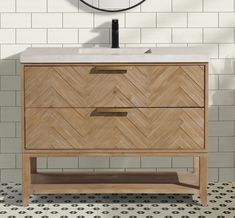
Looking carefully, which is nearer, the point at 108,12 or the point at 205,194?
the point at 205,194

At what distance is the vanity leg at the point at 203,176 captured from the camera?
3617 mm

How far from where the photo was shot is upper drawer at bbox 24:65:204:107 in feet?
11.6

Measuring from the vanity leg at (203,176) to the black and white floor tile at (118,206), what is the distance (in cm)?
7

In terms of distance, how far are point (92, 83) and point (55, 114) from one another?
30cm

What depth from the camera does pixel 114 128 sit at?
3.59 m

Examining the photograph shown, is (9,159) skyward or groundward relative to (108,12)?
groundward

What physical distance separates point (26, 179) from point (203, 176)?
112 cm

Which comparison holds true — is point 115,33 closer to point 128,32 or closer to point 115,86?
point 128,32

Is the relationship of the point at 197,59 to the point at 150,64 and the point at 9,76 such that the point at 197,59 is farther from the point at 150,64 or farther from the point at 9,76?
the point at 9,76

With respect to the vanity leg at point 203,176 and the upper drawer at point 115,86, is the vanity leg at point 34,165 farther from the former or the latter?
the vanity leg at point 203,176

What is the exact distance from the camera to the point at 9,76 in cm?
419

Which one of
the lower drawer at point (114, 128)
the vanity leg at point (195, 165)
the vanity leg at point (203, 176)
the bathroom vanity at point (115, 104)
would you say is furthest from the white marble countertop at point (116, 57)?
the vanity leg at point (195, 165)

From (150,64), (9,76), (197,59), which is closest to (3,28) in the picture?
(9,76)

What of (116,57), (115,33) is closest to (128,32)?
(115,33)
